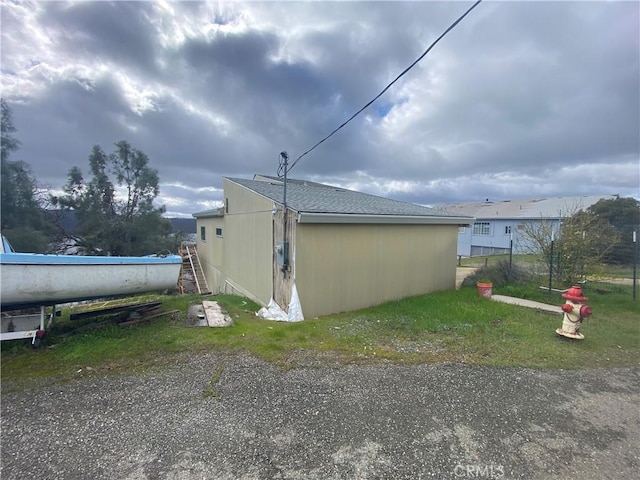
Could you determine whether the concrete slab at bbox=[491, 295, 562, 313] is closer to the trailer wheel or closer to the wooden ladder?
the trailer wheel

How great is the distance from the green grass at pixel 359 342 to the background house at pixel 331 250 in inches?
27.6

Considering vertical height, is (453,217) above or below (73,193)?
below

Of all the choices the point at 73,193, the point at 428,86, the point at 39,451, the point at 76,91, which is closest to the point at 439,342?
the point at 39,451

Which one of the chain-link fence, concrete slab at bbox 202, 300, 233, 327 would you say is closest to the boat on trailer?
concrete slab at bbox 202, 300, 233, 327

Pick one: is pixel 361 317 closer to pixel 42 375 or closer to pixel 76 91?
pixel 42 375

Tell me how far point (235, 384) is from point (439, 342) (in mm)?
3212

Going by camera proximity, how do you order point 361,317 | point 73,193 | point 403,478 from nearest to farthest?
point 403,478, point 361,317, point 73,193

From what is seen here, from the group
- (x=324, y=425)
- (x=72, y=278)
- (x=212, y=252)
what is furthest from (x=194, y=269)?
(x=324, y=425)

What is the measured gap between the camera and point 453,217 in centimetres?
842

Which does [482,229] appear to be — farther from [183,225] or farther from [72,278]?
[72,278]

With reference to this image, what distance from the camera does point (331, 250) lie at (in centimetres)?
616

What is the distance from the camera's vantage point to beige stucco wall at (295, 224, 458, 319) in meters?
5.96
